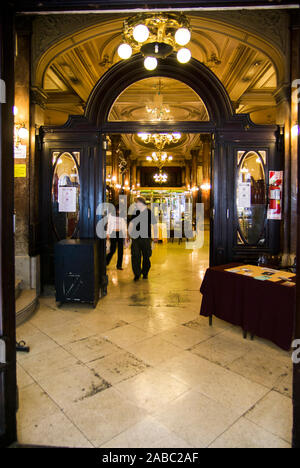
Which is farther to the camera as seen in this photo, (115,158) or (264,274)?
(115,158)

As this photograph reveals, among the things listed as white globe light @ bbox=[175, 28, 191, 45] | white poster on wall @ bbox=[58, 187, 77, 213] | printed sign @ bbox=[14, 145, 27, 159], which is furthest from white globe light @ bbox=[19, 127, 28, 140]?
white globe light @ bbox=[175, 28, 191, 45]

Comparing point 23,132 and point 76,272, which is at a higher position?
point 23,132

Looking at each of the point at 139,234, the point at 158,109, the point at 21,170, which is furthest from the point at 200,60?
the point at 21,170

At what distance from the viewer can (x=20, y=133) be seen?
4988mm

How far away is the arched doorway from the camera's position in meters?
5.22

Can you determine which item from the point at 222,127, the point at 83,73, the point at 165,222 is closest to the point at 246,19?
the point at 222,127

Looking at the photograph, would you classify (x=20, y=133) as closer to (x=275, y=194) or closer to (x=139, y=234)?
(x=139, y=234)

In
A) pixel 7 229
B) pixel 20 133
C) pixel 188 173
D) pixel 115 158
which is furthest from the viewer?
pixel 188 173

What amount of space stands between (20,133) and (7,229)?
3742 millimetres

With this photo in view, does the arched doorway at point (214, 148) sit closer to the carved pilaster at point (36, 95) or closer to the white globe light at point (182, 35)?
the carved pilaster at point (36, 95)

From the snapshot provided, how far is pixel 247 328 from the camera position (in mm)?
3600

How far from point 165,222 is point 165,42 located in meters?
11.0

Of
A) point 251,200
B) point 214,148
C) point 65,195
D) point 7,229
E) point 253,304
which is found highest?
point 214,148

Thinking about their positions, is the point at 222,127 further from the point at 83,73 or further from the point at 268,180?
the point at 83,73
